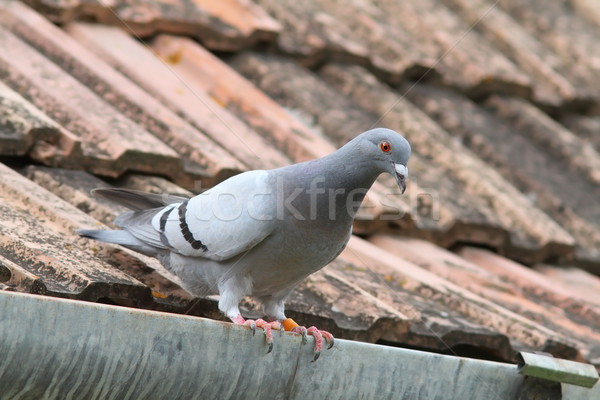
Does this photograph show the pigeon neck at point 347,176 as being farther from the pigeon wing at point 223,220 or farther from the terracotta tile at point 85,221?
the terracotta tile at point 85,221

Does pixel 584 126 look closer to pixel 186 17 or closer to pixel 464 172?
pixel 464 172

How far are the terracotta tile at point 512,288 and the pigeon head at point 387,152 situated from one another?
0.95 metres

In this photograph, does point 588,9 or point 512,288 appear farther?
point 588,9

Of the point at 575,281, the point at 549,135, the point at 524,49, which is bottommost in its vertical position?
the point at 575,281

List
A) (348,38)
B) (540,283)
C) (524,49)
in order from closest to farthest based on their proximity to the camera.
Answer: (540,283) < (348,38) < (524,49)

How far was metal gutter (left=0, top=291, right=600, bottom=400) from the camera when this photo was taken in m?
2.17

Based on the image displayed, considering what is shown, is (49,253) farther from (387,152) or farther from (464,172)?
(464,172)

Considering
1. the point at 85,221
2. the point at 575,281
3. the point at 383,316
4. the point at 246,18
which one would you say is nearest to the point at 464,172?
the point at 575,281

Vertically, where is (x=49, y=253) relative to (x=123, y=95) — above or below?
below

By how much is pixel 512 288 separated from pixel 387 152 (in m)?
1.30

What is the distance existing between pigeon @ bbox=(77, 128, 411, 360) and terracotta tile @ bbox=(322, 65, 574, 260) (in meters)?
1.40

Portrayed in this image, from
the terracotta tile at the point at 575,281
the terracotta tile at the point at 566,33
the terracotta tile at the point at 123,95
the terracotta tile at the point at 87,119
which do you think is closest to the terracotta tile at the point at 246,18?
the terracotta tile at the point at 123,95

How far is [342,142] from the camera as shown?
4867mm

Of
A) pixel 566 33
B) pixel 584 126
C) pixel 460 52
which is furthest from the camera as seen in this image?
pixel 566 33
